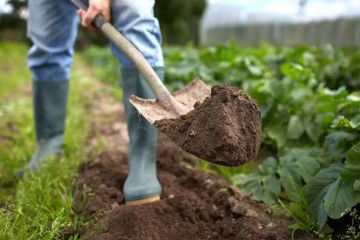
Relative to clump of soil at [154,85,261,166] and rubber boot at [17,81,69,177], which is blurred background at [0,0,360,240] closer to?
rubber boot at [17,81,69,177]

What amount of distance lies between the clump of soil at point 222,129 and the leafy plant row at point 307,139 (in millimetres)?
344

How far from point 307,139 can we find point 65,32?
1.39 metres

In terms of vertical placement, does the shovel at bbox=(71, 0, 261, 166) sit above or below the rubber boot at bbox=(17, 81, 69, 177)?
above

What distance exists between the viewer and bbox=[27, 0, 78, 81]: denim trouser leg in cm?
217

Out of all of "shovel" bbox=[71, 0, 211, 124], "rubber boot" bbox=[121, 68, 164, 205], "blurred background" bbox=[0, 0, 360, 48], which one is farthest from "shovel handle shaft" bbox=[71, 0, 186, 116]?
"blurred background" bbox=[0, 0, 360, 48]

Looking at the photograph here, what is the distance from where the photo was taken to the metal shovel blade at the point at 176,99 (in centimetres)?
160

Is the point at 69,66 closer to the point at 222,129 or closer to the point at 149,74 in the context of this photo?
the point at 149,74

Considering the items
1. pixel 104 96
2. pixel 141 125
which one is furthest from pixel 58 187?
pixel 104 96

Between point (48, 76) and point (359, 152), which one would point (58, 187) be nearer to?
point (48, 76)

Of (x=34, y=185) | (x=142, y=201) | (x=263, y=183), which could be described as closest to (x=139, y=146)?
(x=142, y=201)

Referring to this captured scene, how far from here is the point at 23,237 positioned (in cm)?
→ 141

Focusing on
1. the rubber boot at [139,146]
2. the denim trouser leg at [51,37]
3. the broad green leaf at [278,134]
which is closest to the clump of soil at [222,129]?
the rubber boot at [139,146]

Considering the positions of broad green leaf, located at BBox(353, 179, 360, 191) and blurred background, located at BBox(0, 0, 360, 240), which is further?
blurred background, located at BBox(0, 0, 360, 240)

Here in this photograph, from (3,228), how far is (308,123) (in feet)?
5.15
